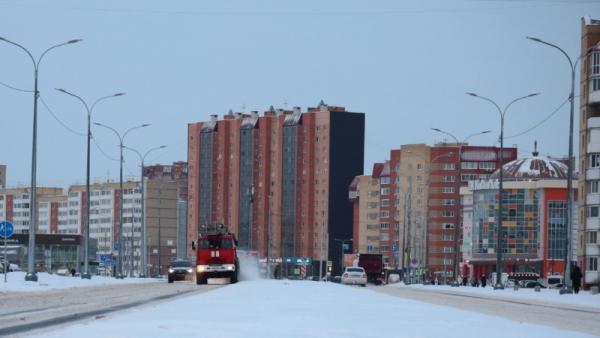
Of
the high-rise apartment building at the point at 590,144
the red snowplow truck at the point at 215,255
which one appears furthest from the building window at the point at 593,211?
the red snowplow truck at the point at 215,255

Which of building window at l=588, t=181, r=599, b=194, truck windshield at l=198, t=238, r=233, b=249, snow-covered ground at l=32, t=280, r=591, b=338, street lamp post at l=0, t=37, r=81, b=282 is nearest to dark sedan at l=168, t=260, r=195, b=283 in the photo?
truck windshield at l=198, t=238, r=233, b=249

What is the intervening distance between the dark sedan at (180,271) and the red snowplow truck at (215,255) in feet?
38.2

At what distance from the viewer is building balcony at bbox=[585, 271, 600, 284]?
119688 millimetres

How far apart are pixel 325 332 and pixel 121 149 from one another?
9471cm

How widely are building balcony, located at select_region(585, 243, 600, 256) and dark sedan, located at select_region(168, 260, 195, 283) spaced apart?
41032 millimetres

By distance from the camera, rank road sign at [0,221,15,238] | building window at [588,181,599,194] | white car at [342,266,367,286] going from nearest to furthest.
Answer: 1. road sign at [0,221,15,238]
2. white car at [342,266,367,286]
3. building window at [588,181,599,194]

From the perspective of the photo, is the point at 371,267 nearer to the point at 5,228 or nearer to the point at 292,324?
the point at 5,228

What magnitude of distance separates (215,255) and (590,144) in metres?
50.3

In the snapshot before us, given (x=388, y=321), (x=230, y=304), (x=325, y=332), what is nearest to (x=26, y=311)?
(x=230, y=304)

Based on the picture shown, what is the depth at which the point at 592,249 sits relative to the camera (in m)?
124

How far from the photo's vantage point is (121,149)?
11706 cm

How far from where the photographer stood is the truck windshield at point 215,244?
81688 millimetres

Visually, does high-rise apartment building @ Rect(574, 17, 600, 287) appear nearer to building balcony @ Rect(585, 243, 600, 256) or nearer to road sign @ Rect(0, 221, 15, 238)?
building balcony @ Rect(585, 243, 600, 256)

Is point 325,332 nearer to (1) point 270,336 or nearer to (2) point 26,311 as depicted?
(1) point 270,336
